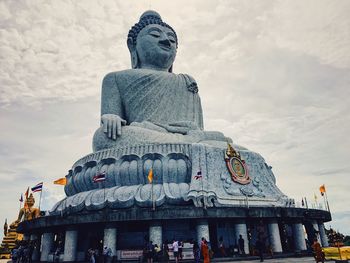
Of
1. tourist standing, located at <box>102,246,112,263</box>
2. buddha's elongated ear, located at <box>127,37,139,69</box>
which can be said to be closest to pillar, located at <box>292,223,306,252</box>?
tourist standing, located at <box>102,246,112,263</box>

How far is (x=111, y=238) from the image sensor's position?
1293 cm

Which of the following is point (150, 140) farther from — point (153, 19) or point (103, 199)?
point (153, 19)

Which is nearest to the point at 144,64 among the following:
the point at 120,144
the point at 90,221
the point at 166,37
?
the point at 166,37

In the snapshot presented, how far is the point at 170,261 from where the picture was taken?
11914 millimetres

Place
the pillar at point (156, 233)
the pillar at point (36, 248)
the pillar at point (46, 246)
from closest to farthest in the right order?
the pillar at point (156, 233), the pillar at point (46, 246), the pillar at point (36, 248)

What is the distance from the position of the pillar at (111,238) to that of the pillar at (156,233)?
142cm

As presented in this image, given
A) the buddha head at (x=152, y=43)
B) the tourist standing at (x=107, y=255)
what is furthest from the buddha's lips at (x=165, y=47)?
the tourist standing at (x=107, y=255)

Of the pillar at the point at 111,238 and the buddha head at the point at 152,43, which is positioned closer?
the pillar at the point at 111,238

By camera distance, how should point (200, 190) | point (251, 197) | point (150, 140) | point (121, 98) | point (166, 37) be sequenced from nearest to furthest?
point (200, 190), point (251, 197), point (150, 140), point (121, 98), point (166, 37)

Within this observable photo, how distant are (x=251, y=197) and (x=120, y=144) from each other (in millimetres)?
6699

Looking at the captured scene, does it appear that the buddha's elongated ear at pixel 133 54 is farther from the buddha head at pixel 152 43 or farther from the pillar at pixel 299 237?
the pillar at pixel 299 237

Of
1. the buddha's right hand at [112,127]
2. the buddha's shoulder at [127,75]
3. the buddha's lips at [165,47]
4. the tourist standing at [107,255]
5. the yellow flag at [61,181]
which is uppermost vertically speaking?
the buddha's lips at [165,47]

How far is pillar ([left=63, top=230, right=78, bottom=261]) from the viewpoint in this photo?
44.4 ft

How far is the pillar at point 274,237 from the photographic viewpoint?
13.9m
